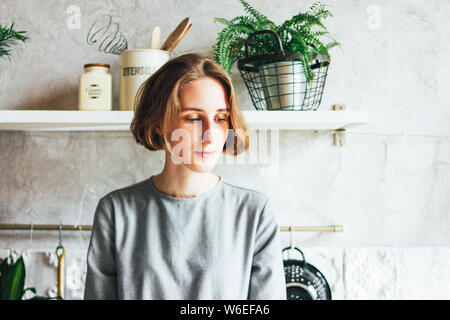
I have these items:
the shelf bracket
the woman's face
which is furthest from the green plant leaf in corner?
the shelf bracket

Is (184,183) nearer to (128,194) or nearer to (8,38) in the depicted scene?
(128,194)

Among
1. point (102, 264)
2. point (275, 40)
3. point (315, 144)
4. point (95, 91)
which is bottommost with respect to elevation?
point (102, 264)

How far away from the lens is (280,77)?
96cm

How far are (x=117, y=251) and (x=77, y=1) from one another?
0.73m

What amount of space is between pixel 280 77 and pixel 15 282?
2.47ft

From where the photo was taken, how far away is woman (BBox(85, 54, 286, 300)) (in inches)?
29.3

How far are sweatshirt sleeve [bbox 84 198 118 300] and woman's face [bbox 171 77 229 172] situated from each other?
0.20 m

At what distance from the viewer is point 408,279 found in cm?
112

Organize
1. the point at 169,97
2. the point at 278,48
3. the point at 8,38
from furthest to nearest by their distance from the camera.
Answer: the point at 8,38, the point at 278,48, the point at 169,97

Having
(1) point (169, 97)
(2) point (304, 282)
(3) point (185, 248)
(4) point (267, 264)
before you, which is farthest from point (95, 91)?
(2) point (304, 282)

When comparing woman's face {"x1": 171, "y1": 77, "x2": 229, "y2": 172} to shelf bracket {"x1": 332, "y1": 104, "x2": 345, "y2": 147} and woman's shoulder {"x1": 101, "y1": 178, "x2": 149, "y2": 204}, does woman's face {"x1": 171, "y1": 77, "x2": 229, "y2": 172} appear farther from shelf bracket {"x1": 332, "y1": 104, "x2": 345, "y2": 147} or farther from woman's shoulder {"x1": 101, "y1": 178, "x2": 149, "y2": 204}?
shelf bracket {"x1": 332, "y1": 104, "x2": 345, "y2": 147}

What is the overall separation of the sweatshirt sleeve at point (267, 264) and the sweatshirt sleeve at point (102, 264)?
258 millimetres

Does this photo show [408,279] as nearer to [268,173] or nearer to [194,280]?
[268,173]
